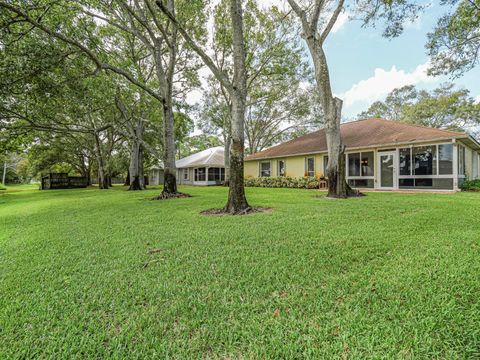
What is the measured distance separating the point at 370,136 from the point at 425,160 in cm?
324

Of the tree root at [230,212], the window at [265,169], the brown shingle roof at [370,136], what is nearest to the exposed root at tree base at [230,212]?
the tree root at [230,212]

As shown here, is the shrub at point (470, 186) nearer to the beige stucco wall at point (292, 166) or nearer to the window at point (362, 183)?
the window at point (362, 183)

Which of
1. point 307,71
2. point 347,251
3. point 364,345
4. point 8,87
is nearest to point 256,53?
point 307,71

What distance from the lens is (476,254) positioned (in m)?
2.61

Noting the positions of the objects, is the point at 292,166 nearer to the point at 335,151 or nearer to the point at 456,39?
the point at 335,151

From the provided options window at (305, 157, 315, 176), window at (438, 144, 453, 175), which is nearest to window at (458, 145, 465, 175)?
Result: window at (438, 144, 453, 175)

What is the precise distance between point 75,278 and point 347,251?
3.14 metres

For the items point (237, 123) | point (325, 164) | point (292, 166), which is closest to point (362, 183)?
point (325, 164)

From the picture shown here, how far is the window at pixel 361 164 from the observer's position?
13273 mm

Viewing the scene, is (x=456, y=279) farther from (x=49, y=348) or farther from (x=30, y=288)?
(x=30, y=288)

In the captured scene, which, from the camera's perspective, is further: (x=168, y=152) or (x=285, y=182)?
(x=285, y=182)

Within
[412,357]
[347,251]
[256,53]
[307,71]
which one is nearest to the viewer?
[412,357]

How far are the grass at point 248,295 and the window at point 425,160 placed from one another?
9356mm

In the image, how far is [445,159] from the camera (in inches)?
422
